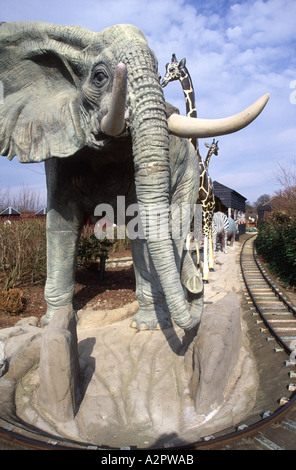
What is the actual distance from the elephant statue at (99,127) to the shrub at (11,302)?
6.49 ft

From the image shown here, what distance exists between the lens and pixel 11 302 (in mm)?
5836

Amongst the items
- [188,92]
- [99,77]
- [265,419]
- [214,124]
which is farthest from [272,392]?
[188,92]

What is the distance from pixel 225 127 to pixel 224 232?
14174 millimetres

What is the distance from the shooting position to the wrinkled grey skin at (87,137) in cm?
284

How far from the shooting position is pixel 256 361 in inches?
158

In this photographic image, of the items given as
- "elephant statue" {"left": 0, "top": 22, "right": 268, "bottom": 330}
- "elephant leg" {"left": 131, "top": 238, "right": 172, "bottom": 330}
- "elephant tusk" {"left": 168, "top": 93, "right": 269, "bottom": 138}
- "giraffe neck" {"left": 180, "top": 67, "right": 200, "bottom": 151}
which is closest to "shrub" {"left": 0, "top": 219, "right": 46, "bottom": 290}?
"elephant statue" {"left": 0, "top": 22, "right": 268, "bottom": 330}

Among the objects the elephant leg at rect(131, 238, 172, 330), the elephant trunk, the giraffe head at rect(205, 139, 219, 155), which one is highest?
the giraffe head at rect(205, 139, 219, 155)

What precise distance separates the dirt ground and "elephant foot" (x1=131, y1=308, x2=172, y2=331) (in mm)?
1476

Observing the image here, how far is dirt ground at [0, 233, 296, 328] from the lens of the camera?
597 cm

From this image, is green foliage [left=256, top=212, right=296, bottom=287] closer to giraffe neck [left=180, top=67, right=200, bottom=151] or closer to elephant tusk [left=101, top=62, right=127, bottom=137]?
giraffe neck [left=180, top=67, right=200, bottom=151]

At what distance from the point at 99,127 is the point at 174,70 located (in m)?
6.33

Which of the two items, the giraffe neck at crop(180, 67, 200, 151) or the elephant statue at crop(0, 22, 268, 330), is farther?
the giraffe neck at crop(180, 67, 200, 151)

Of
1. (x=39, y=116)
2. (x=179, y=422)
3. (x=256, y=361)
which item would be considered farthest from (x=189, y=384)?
(x=39, y=116)

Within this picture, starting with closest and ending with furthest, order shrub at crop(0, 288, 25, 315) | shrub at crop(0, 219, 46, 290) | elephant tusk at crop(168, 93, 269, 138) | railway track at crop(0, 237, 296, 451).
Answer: railway track at crop(0, 237, 296, 451) → elephant tusk at crop(168, 93, 269, 138) → shrub at crop(0, 288, 25, 315) → shrub at crop(0, 219, 46, 290)
